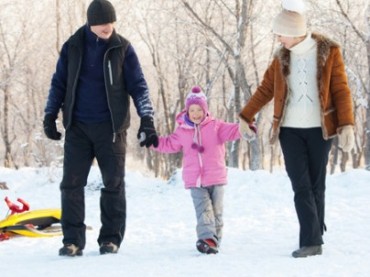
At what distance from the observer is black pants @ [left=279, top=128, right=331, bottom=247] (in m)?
4.26

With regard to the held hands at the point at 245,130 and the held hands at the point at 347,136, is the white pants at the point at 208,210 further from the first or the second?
the held hands at the point at 347,136

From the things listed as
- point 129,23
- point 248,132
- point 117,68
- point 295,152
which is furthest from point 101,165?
point 129,23

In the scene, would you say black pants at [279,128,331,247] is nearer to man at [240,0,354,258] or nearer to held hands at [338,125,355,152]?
man at [240,0,354,258]

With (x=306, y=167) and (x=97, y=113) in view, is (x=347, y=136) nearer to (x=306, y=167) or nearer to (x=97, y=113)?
(x=306, y=167)

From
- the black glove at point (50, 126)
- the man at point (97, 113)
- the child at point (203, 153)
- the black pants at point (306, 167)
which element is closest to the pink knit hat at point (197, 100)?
the child at point (203, 153)

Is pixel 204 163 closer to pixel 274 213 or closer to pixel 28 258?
pixel 28 258

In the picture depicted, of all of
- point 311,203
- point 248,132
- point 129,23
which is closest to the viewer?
point 311,203

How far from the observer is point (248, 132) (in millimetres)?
4578

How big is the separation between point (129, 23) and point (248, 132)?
21.9 meters

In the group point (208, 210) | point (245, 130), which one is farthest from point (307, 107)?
point (208, 210)

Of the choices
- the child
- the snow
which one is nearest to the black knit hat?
the child

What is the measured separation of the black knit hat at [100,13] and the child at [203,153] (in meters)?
0.89

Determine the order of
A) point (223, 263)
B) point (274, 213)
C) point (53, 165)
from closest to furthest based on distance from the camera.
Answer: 1. point (223, 263)
2. point (274, 213)
3. point (53, 165)

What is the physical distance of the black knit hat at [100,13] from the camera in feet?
14.8
